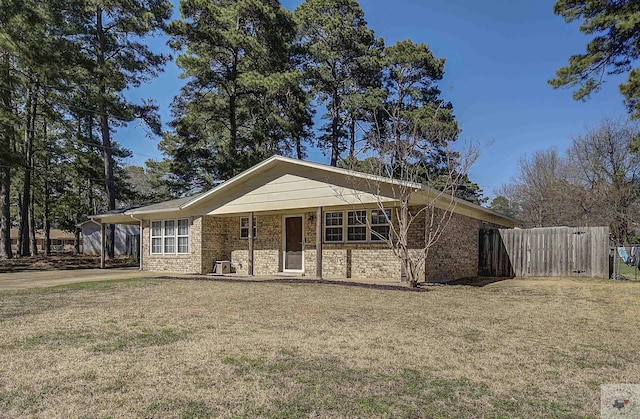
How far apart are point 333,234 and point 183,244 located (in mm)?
6487

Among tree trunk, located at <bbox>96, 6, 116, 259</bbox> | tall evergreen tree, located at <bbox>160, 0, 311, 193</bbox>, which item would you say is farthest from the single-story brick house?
tall evergreen tree, located at <bbox>160, 0, 311, 193</bbox>

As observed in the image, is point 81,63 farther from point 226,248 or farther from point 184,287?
point 184,287

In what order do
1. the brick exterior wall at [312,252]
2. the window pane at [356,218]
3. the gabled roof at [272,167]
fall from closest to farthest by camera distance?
1. the gabled roof at [272,167]
2. the brick exterior wall at [312,252]
3. the window pane at [356,218]

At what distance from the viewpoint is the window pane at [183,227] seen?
16.4 meters

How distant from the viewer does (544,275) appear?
1448 cm

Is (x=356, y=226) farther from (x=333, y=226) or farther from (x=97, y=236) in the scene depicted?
(x=97, y=236)

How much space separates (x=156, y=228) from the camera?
1758 centimetres

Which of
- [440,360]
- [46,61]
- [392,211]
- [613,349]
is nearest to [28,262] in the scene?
[46,61]

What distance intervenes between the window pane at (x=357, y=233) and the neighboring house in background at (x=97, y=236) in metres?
23.8

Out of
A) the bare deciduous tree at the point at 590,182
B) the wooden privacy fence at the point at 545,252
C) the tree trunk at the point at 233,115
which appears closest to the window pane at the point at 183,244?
the tree trunk at the point at 233,115

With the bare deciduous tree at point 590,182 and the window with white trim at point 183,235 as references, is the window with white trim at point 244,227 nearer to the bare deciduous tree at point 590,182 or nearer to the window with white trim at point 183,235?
the window with white trim at point 183,235

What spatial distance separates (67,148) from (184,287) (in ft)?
64.7

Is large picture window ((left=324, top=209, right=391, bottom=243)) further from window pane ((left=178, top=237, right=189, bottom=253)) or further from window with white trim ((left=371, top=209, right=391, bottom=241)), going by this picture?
window pane ((left=178, top=237, right=189, bottom=253))

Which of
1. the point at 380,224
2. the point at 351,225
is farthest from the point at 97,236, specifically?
the point at 380,224
